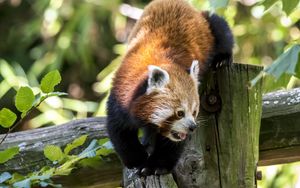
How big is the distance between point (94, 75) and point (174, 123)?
16.7 ft

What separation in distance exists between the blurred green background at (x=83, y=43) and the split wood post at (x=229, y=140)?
65.2 inches

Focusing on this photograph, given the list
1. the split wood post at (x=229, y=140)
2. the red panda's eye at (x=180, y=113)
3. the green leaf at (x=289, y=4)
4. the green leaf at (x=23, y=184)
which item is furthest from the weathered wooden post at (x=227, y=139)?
the green leaf at (x=289, y=4)

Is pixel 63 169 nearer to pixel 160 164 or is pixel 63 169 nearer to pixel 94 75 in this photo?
pixel 160 164

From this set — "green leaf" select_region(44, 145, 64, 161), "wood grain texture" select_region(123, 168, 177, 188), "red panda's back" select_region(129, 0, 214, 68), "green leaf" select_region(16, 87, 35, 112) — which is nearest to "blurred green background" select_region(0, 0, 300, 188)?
"red panda's back" select_region(129, 0, 214, 68)

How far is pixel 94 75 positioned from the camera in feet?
24.5

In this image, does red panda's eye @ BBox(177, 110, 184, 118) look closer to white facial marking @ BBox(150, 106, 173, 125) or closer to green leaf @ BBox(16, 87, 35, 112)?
white facial marking @ BBox(150, 106, 173, 125)

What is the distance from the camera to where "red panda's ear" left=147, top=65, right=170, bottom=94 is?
7.89 feet

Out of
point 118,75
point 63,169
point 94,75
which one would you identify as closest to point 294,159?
point 118,75

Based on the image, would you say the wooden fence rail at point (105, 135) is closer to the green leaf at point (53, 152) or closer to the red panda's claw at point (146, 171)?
the red panda's claw at point (146, 171)

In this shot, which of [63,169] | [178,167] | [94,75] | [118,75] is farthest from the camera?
[94,75]

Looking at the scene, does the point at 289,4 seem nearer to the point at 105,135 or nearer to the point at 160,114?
the point at 160,114

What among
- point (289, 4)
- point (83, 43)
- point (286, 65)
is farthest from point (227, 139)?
point (83, 43)

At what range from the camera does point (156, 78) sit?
241cm

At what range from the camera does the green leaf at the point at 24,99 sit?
72.9 inches
